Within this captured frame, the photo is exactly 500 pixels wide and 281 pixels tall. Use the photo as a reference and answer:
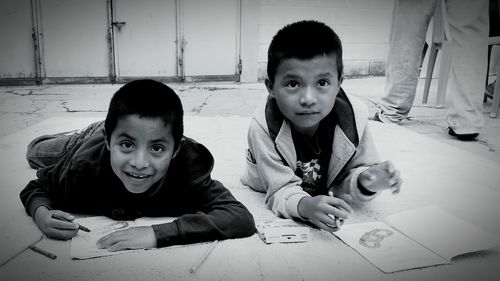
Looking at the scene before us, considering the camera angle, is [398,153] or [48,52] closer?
[398,153]

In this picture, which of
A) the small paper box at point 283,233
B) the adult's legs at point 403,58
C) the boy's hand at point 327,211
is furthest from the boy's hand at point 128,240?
the adult's legs at point 403,58

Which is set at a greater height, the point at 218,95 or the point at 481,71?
the point at 481,71

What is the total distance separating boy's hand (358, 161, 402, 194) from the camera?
4.40ft

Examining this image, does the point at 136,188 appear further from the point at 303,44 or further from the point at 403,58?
the point at 403,58

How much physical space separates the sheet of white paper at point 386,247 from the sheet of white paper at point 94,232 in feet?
1.88

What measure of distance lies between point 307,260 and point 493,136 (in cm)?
210

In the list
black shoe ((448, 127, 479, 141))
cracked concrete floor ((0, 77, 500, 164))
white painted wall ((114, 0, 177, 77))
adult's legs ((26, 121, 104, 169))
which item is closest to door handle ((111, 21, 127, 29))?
white painted wall ((114, 0, 177, 77))

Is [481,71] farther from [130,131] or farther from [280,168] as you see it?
[130,131]

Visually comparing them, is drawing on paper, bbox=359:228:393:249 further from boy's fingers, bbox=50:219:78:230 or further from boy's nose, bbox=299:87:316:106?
boy's fingers, bbox=50:219:78:230

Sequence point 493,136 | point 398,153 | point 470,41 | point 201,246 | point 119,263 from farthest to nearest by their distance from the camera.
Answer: point 493,136, point 470,41, point 398,153, point 201,246, point 119,263

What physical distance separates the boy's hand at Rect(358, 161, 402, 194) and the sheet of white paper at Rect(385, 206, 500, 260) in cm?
14

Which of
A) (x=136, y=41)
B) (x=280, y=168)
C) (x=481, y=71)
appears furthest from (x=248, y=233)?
(x=136, y=41)

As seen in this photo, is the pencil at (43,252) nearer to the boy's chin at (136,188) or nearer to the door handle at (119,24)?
the boy's chin at (136,188)

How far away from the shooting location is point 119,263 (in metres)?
1.17
